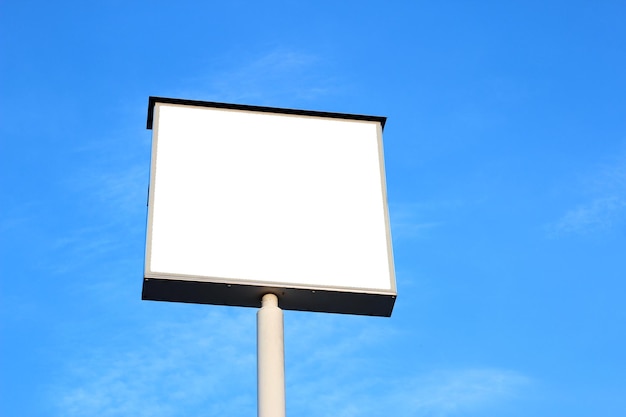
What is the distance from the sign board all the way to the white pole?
0.28 meters

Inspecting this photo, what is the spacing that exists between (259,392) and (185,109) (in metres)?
3.51

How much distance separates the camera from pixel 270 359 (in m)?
10.1

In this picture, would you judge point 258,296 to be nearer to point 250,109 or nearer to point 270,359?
point 270,359

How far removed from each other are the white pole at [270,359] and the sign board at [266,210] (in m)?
0.28

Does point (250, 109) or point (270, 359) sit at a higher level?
point (250, 109)

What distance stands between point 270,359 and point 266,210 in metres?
1.79

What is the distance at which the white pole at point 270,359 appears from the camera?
32.1 ft

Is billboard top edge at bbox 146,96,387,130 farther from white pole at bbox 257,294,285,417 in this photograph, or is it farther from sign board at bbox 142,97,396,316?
white pole at bbox 257,294,285,417

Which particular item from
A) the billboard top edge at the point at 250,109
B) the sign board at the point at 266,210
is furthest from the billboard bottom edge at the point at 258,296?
the billboard top edge at the point at 250,109

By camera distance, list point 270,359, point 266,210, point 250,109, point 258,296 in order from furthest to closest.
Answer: point 250,109, point 266,210, point 258,296, point 270,359

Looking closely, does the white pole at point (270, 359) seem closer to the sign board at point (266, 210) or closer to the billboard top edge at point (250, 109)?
the sign board at point (266, 210)

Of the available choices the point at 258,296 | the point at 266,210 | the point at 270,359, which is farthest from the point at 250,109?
the point at 270,359

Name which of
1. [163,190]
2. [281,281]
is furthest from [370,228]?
[163,190]

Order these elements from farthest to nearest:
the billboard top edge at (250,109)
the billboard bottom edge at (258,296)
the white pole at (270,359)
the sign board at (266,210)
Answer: the billboard top edge at (250,109) < the sign board at (266,210) < the billboard bottom edge at (258,296) < the white pole at (270,359)
